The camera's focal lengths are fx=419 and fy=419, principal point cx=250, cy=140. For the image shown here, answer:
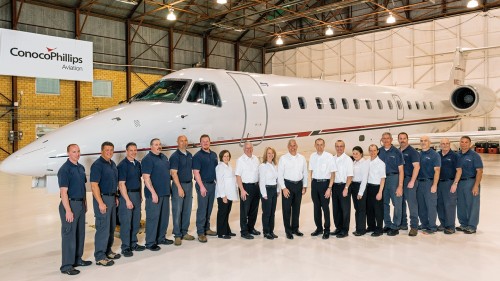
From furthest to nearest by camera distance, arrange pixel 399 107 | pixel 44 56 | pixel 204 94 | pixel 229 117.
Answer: pixel 44 56, pixel 399 107, pixel 229 117, pixel 204 94

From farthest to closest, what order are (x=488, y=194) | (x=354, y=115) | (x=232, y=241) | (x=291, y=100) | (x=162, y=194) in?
(x=354, y=115), (x=488, y=194), (x=291, y=100), (x=232, y=241), (x=162, y=194)

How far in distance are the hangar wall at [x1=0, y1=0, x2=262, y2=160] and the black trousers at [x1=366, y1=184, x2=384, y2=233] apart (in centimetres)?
2206

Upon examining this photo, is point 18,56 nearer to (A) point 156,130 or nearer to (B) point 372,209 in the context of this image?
(A) point 156,130

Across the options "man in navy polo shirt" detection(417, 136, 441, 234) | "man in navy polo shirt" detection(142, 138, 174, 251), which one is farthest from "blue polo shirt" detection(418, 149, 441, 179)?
"man in navy polo shirt" detection(142, 138, 174, 251)

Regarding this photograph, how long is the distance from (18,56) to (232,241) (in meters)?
20.0

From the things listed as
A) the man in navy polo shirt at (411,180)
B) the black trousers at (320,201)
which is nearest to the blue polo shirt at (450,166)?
the man in navy polo shirt at (411,180)

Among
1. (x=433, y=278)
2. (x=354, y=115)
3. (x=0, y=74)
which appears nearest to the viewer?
(x=433, y=278)

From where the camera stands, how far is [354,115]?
1279cm

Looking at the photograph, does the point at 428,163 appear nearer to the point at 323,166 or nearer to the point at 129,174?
the point at 323,166

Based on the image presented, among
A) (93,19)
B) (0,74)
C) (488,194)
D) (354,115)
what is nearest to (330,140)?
(354,115)

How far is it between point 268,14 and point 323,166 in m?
27.1

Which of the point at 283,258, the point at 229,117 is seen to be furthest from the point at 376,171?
the point at 229,117

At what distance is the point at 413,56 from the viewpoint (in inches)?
918

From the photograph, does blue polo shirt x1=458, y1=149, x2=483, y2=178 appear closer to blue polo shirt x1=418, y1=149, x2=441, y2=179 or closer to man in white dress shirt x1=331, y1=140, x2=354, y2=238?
blue polo shirt x1=418, y1=149, x2=441, y2=179
